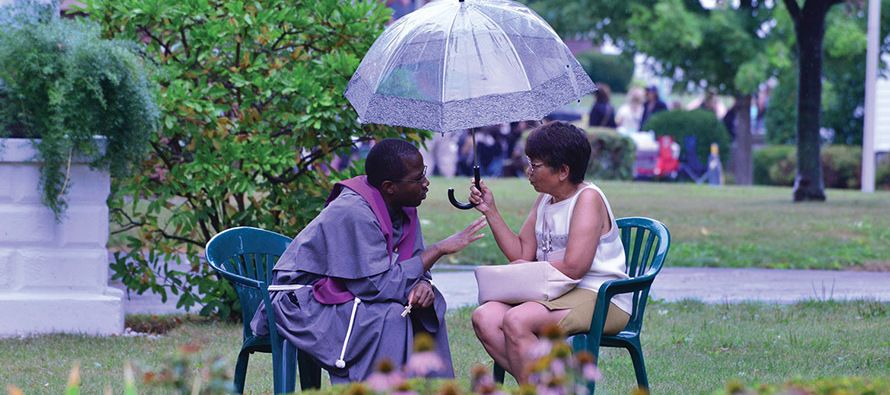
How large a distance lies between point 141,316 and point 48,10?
2094 millimetres

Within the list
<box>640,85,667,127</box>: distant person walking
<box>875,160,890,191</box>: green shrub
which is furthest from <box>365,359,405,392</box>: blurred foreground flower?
<box>640,85,667,127</box>: distant person walking

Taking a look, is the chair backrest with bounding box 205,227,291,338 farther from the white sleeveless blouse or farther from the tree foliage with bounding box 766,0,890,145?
the tree foliage with bounding box 766,0,890,145

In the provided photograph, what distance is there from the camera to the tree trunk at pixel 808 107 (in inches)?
599

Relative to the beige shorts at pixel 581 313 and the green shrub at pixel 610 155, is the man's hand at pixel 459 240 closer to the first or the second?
the beige shorts at pixel 581 313

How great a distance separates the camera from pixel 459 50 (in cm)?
476

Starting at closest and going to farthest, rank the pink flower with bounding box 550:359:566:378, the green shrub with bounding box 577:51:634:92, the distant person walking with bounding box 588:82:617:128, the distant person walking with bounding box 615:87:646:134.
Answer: the pink flower with bounding box 550:359:566:378
the distant person walking with bounding box 588:82:617:128
the distant person walking with bounding box 615:87:646:134
the green shrub with bounding box 577:51:634:92

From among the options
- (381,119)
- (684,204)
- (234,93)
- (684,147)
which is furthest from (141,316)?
(684,147)

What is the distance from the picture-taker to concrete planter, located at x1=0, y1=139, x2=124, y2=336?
20.7ft

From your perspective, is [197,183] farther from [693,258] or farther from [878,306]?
[693,258]

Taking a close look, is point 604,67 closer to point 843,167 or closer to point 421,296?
point 843,167

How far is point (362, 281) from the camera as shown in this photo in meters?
4.12

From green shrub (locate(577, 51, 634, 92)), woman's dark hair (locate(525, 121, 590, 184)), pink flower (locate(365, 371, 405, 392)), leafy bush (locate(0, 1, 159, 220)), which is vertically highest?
green shrub (locate(577, 51, 634, 92))

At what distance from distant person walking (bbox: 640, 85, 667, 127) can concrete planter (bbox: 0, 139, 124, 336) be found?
20.7m

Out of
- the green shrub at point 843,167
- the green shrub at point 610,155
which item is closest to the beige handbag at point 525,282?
the green shrub at point 610,155
